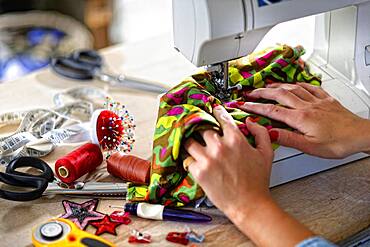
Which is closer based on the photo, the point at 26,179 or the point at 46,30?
the point at 26,179

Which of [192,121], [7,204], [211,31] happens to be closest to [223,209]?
[192,121]

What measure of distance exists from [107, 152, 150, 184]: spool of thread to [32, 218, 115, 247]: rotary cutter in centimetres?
16

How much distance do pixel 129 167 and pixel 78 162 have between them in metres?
0.10

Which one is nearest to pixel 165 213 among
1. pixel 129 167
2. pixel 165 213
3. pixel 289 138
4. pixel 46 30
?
pixel 165 213

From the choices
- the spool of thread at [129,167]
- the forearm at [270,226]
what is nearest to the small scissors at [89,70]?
the spool of thread at [129,167]

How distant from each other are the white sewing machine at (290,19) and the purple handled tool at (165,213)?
0.54 feet

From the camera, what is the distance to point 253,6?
42.3 inches

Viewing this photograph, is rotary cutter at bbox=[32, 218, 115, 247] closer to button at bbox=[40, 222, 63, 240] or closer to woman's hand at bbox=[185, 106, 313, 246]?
button at bbox=[40, 222, 63, 240]

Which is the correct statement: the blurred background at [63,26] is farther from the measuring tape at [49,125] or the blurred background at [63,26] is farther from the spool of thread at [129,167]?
the spool of thread at [129,167]

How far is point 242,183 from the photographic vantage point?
1.01 metres

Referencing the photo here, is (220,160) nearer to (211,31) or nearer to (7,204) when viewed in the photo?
(211,31)

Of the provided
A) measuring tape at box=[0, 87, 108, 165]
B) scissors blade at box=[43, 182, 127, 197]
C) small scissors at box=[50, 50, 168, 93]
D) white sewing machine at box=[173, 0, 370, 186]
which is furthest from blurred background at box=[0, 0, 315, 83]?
scissors blade at box=[43, 182, 127, 197]

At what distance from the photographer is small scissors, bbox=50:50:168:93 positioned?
154cm

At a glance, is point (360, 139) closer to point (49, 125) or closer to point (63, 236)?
point (63, 236)
